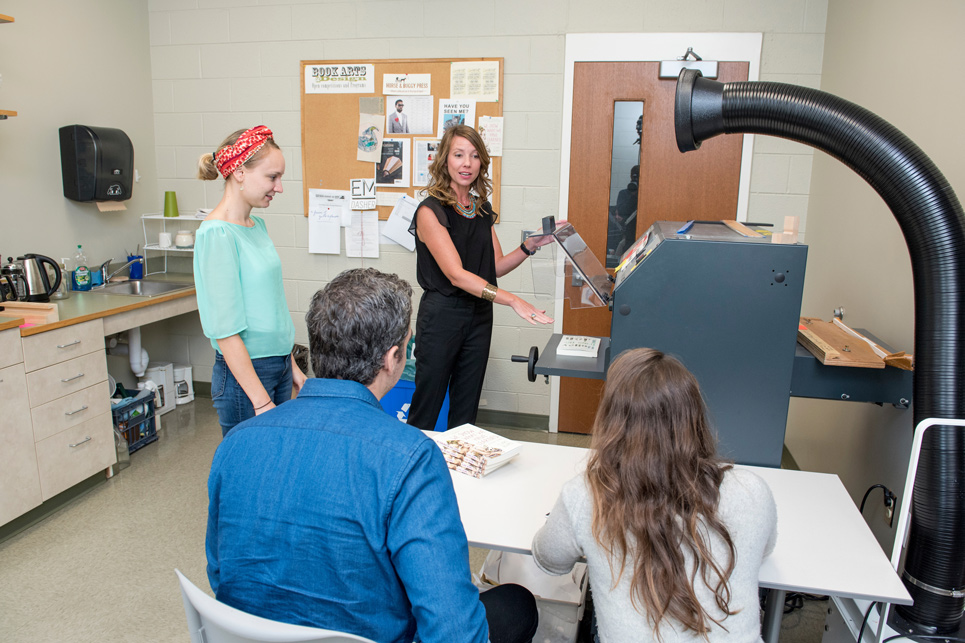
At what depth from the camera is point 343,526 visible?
3.17 ft

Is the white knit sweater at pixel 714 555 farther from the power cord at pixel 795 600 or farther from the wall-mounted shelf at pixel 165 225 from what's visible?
the wall-mounted shelf at pixel 165 225

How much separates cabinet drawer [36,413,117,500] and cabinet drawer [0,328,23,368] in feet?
1.26

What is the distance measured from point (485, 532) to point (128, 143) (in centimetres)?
330

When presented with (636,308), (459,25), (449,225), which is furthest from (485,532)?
(459,25)

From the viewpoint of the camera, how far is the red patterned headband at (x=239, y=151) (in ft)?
6.15

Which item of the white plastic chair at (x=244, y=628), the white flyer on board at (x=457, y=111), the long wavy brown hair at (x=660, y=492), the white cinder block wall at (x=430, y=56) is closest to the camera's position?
the white plastic chair at (x=244, y=628)

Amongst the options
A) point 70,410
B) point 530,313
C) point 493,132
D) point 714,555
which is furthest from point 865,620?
point 70,410

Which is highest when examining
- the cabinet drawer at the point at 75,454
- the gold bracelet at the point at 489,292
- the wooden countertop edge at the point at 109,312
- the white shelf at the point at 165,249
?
the white shelf at the point at 165,249

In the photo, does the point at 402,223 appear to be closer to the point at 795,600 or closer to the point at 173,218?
the point at 173,218

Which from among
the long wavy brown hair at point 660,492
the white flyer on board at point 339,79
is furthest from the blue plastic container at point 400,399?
the long wavy brown hair at point 660,492

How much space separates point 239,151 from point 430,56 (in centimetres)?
200

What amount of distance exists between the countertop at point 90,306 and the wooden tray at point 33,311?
0.04 m

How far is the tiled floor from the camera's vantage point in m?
2.16

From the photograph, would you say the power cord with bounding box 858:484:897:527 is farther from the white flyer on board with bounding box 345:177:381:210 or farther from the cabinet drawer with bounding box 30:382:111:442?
the cabinet drawer with bounding box 30:382:111:442
